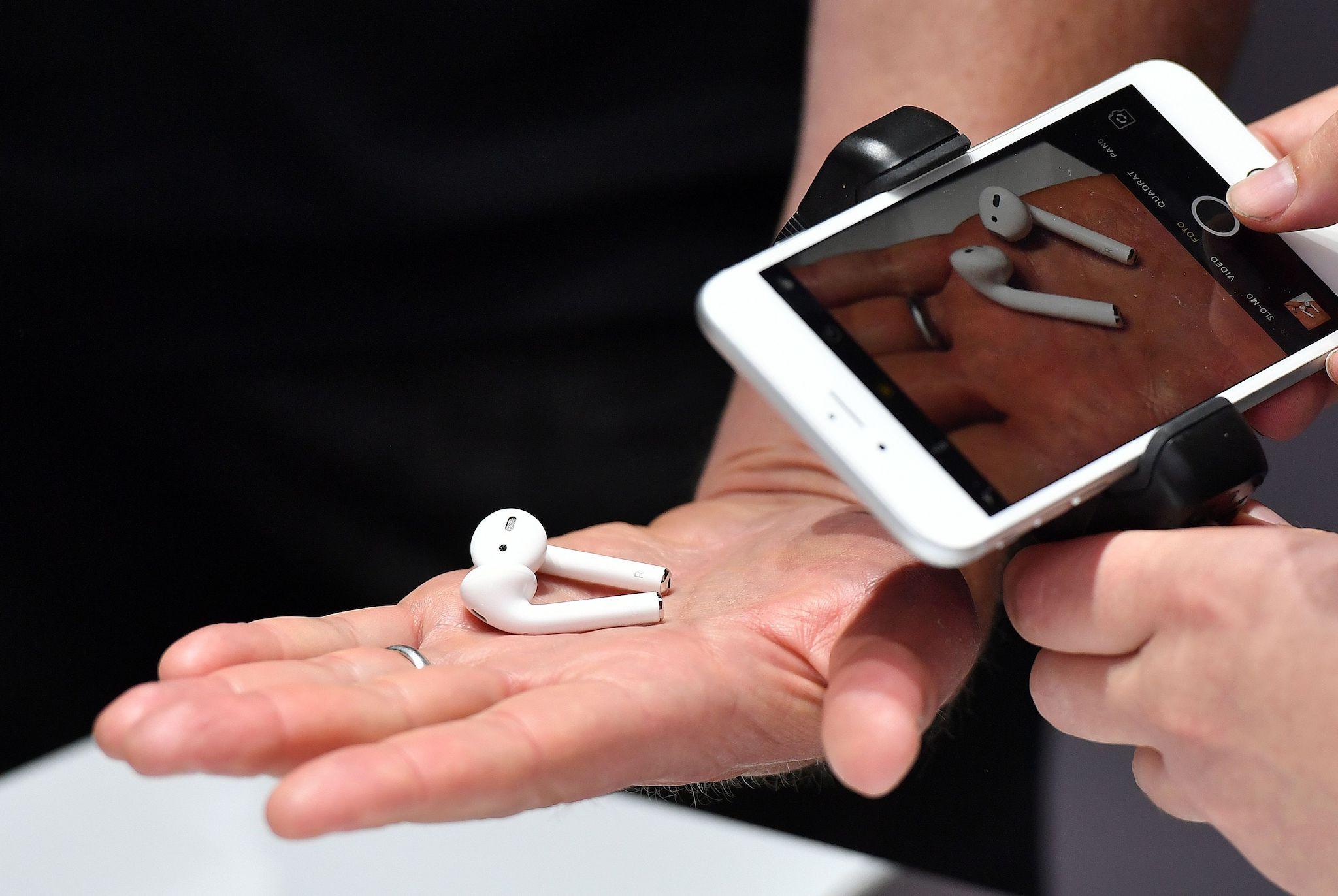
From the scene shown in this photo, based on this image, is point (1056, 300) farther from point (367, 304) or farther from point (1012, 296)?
point (367, 304)

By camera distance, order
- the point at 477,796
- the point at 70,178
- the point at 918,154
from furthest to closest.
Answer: the point at 70,178 < the point at 918,154 < the point at 477,796

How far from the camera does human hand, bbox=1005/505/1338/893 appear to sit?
54 centimetres

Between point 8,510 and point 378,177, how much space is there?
49 cm

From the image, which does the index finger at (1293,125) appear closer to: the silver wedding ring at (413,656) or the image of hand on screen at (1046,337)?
the image of hand on screen at (1046,337)

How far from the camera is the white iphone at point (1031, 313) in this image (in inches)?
23.2

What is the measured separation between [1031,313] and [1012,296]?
15 millimetres

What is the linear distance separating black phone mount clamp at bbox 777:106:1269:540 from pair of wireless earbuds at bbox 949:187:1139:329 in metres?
0.05

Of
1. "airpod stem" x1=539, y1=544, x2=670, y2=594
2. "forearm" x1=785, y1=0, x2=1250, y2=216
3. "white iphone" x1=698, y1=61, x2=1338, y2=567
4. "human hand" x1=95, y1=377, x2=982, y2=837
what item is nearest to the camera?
"human hand" x1=95, y1=377, x2=982, y2=837

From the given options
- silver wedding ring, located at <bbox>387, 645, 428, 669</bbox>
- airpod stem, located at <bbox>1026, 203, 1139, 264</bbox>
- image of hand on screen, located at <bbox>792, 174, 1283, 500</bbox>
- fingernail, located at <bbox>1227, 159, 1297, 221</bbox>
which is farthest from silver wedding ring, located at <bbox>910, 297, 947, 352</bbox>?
silver wedding ring, located at <bbox>387, 645, 428, 669</bbox>

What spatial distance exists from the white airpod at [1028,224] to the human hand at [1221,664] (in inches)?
7.5

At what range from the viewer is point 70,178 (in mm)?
999

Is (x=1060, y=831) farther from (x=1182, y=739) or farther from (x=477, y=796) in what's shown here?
(x=477, y=796)

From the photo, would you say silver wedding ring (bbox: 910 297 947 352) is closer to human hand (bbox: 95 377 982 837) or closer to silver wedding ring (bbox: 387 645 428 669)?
human hand (bbox: 95 377 982 837)

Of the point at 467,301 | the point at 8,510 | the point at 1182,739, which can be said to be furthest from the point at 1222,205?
the point at 8,510
